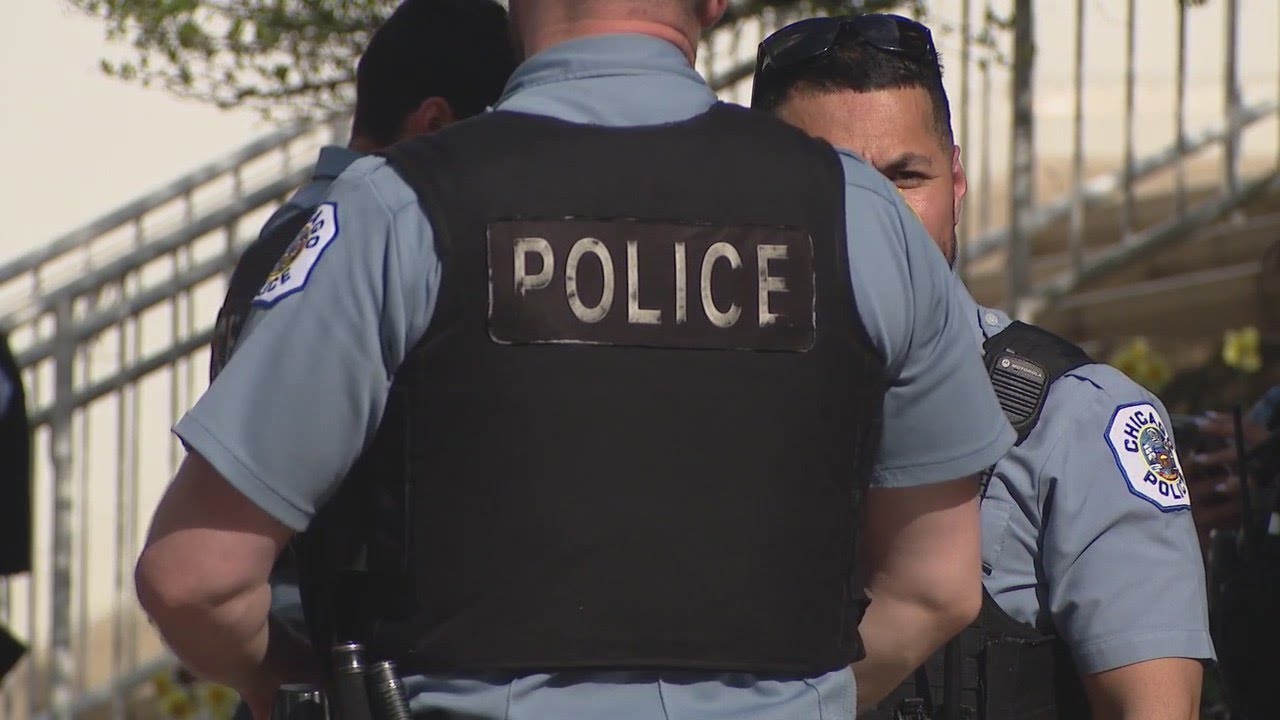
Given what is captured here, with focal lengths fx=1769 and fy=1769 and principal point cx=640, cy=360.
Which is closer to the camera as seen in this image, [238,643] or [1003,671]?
[238,643]

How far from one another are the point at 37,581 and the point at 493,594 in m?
4.85

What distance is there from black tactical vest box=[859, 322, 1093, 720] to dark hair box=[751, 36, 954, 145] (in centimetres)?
43

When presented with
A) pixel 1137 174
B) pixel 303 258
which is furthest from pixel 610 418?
pixel 1137 174

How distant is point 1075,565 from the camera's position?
216 centimetres

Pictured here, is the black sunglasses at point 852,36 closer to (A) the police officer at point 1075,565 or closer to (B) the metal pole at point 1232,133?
(A) the police officer at point 1075,565

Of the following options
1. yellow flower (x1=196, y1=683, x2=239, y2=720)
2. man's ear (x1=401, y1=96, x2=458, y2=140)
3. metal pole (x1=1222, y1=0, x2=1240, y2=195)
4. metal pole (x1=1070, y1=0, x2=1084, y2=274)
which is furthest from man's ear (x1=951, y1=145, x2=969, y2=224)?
yellow flower (x1=196, y1=683, x2=239, y2=720)

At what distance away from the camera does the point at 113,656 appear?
5.77 meters

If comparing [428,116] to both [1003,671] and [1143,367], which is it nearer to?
[1003,671]

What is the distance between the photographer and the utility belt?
5.28 feet

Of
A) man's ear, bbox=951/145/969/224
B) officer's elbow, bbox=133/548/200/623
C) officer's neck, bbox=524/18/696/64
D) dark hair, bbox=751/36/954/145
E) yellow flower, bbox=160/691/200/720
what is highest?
officer's neck, bbox=524/18/696/64

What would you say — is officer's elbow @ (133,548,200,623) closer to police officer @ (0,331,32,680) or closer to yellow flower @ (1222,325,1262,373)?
police officer @ (0,331,32,680)

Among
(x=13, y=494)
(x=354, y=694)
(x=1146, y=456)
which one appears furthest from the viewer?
(x=13, y=494)

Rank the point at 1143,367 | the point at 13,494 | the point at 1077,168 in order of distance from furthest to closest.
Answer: the point at 1077,168 < the point at 1143,367 < the point at 13,494

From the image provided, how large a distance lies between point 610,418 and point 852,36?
1.04m
